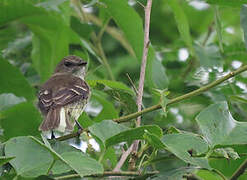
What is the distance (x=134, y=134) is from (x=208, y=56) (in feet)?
7.85

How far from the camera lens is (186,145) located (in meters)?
2.42

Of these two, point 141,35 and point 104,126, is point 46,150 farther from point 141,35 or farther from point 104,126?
point 141,35

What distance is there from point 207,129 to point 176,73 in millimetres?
2831

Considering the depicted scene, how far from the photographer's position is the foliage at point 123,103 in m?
2.44

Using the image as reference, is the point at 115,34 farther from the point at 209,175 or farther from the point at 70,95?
the point at 209,175

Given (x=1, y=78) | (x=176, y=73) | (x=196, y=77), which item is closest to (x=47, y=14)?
(x=1, y=78)

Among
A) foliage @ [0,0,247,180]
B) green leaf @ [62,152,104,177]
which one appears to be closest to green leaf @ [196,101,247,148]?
foliage @ [0,0,247,180]

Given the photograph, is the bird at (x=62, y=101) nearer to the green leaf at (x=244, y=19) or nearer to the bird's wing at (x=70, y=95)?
the bird's wing at (x=70, y=95)

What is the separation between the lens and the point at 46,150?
2.42 meters

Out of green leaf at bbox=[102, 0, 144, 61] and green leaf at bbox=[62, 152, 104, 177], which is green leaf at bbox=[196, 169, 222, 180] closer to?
green leaf at bbox=[62, 152, 104, 177]

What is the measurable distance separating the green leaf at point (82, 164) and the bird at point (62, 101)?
118 cm

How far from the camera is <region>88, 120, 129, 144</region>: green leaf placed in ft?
8.30

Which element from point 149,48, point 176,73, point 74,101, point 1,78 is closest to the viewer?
point 149,48

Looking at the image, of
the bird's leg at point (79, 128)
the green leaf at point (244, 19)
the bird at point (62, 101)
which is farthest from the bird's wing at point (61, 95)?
the green leaf at point (244, 19)
